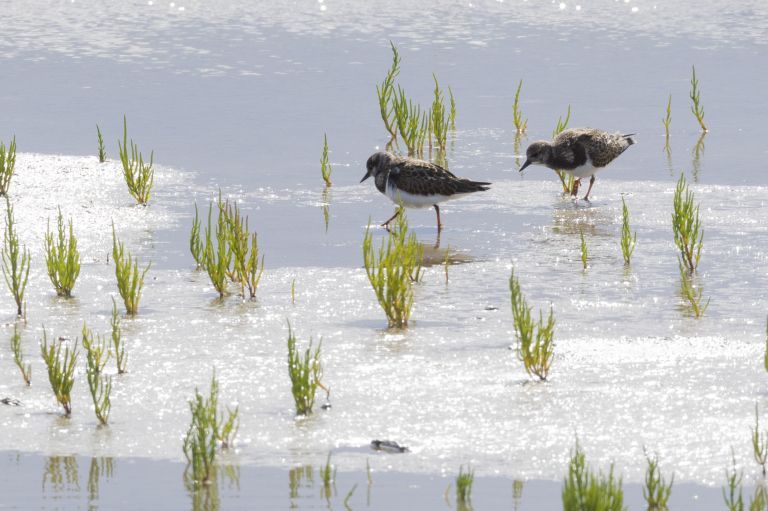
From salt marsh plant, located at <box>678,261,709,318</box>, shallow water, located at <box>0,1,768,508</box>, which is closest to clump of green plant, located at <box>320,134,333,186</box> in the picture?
shallow water, located at <box>0,1,768,508</box>

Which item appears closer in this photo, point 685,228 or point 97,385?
point 97,385

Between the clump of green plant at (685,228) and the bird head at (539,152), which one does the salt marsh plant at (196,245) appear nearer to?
the clump of green plant at (685,228)

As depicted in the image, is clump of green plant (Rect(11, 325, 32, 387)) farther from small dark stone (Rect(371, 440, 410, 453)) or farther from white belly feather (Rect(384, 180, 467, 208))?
white belly feather (Rect(384, 180, 467, 208))

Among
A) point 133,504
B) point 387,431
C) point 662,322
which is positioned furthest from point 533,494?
point 662,322

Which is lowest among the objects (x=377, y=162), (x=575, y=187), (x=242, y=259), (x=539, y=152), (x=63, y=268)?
(x=63, y=268)

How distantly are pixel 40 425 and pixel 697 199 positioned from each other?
846 cm

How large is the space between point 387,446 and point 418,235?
6118mm

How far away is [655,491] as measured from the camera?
20.9ft

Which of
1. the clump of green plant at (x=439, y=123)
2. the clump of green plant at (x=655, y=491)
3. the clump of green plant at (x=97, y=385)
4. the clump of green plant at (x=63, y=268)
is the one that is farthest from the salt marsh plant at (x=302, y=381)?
the clump of green plant at (x=439, y=123)

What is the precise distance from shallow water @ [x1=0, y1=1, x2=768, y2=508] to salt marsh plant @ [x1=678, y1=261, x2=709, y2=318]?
10cm

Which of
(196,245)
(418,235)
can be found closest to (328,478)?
(196,245)

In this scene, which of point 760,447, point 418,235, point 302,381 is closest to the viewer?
point 760,447

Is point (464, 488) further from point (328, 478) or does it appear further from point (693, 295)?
point (693, 295)

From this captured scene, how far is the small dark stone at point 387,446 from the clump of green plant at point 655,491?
1.26 metres
